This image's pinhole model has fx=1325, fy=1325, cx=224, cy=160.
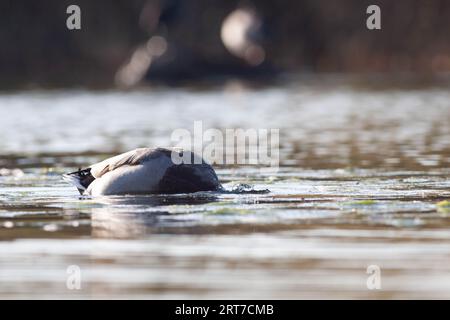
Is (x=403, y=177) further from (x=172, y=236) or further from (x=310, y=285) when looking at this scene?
(x=310, y=285)

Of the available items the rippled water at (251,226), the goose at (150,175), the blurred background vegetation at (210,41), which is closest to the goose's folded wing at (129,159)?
the goose at (150,175)

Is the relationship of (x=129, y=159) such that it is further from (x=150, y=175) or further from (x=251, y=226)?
(x=251, y=226)

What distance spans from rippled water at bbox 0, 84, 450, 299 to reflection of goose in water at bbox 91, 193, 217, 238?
0.02 metres

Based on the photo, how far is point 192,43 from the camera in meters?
43.2

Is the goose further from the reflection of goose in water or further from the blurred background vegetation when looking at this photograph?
the blurred background vegetation

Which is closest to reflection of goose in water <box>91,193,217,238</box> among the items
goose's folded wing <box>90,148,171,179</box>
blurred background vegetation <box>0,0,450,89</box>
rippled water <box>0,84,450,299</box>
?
rippled water <box>0,84,450,299</box>

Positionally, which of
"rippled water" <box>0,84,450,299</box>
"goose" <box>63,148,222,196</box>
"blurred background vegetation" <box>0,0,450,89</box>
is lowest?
"rippled water" <box>0,84,450,299</box>

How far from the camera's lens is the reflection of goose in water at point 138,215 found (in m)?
9.55

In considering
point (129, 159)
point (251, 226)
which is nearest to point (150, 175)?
point (129, 159)

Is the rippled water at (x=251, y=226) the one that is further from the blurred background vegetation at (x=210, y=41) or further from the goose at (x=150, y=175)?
the blurred background vegetation at (x=210, y=41)

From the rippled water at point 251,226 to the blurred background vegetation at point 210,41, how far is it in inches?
706

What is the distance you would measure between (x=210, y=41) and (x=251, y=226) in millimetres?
34540

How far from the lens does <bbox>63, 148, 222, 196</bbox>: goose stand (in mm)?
11484

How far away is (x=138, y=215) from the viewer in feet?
33.9
